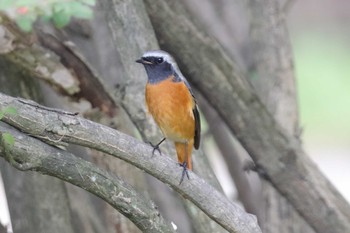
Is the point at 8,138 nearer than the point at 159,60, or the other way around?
the point at 8,138

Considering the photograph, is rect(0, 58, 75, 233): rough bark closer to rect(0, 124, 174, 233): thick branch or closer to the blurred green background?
rect(0, 124, 174, 233): thick branch

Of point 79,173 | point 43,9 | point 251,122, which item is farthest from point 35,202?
point 79,173

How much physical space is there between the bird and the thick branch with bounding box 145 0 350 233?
385mm

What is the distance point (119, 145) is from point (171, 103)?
4.38 feet

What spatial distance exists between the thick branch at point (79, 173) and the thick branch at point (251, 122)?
1.78m

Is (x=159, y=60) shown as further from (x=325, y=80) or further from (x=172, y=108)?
(x=325, y=80)

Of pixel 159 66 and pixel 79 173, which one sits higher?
pixel 159 66

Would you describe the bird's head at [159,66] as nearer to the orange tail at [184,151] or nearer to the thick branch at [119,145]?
the orange tail at [184,151]

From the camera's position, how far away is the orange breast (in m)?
4.93

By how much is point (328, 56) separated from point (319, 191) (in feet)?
29.7

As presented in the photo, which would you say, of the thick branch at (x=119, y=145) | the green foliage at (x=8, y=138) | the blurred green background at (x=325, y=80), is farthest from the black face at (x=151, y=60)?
the blurred green background at (x=325, y=80)

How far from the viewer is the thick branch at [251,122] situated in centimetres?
550

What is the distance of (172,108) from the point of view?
500cm

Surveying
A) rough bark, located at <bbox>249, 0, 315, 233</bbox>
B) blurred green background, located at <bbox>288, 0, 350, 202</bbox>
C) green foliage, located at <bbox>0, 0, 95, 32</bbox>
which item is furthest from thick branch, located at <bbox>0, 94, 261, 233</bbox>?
blurred green background, located at <bbox>288, 0, 350, 202</bbox>
